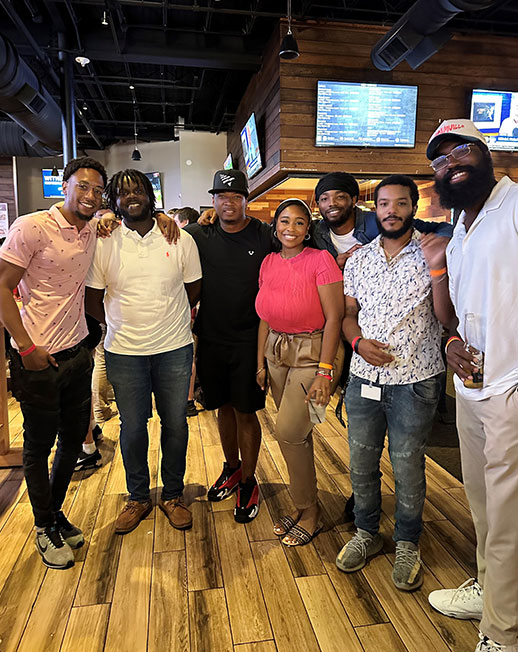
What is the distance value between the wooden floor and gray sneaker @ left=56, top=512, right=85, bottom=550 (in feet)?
0.18

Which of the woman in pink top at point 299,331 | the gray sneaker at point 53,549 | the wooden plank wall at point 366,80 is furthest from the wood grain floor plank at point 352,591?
the wooden plank wall at point 366,80

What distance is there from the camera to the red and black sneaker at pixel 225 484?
9.35ft

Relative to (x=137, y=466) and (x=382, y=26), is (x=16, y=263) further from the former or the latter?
(x=382, y=26)

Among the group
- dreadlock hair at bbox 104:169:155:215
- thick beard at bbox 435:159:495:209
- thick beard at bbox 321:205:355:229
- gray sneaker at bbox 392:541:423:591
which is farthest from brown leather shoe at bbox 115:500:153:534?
thick beard at bbox 435:159:495:209

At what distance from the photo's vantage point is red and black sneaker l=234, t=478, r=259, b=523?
103 inches

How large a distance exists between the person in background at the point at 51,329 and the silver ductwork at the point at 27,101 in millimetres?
3986

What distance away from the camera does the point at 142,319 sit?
2.37m

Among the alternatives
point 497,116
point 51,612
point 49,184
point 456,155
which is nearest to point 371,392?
point 456,155

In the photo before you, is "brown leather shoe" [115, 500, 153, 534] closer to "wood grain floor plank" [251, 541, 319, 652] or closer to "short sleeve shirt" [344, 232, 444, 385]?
"wood grain floor plank" [251, 541, 319, 652]

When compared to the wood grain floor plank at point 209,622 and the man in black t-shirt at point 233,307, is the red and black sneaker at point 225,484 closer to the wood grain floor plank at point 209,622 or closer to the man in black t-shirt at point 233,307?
the man in black t-shirt at point 233,307

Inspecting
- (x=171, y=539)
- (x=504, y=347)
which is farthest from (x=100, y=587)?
(x=504, y=347)

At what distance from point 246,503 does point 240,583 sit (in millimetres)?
558

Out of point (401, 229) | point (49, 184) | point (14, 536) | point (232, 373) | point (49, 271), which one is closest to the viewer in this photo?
point (401, 229)

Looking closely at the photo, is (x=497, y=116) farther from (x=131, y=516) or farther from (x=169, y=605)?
(x=169, y=605)
